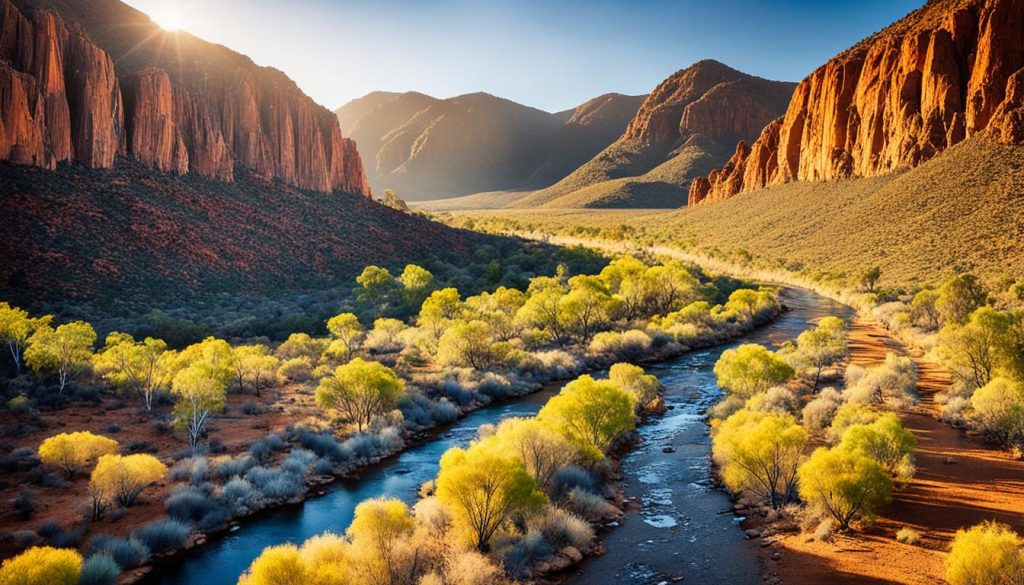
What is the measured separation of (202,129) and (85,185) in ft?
68.8

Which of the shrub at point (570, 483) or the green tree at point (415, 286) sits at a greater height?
the green tree at point (415, 286)

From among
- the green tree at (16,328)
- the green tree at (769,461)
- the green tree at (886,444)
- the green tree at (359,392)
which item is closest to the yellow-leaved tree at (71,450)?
the green tree at (359,392)

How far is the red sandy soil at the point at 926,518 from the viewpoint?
1925cm

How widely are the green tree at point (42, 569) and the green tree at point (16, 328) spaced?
2950 cm

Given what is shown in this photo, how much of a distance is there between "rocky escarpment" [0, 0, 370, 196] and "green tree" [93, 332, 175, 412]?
31179 millimetres

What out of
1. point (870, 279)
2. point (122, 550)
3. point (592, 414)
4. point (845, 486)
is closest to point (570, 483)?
point (592, 414)

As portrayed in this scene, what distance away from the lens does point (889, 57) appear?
112 meters

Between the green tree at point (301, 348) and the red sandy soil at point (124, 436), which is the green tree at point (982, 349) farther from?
the green tree at point (301, 348)

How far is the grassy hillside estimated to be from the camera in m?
70.2

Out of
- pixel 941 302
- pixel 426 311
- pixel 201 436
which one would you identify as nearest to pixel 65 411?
pixel 201 436

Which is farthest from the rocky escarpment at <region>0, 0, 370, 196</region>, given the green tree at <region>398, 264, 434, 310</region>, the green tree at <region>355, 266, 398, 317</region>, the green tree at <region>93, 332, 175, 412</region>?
the green tree at <region>93, 332, 175, 412</region>

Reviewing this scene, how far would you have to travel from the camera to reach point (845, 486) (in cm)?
2180

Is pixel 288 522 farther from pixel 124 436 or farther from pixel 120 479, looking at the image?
pixel 124 436

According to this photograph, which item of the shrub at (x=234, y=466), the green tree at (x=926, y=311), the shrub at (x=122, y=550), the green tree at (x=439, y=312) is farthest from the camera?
the green tree at (x=439, y=312)
